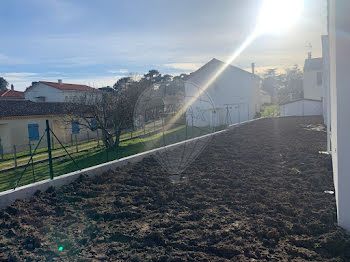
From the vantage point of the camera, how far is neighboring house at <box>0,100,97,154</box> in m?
17.1

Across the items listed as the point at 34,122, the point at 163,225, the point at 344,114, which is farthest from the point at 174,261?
the point at 34,122

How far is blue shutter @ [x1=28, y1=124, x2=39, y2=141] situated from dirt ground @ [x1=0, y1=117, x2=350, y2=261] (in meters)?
13.9

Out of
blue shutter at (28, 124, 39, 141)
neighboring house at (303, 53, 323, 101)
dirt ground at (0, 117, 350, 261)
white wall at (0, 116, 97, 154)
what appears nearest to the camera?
dirt ground at (0, 117, 350, 261)

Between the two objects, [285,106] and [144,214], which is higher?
[285,106]

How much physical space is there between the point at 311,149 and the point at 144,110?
931 cm

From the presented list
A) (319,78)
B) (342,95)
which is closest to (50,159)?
(342,95)

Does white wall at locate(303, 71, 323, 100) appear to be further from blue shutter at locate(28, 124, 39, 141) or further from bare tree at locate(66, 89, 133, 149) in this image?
blue shutter at locate(28, 124, 39, 141)

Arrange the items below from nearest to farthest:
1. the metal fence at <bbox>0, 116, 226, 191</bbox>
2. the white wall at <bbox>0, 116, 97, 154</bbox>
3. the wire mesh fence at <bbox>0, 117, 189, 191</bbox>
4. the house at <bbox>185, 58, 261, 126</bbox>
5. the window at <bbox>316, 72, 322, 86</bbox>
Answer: the metal fence at <bbox>0, 116, 226, 191</bbox>, the wire mesh fence at <bbox>0, 117, 189, 191</bbox>, the white wall at <bbox>0, 116, 97, 154</bbox>, the house at <bbox>185, 58, 261, 126</bbox>, the window at <bbox>316, 72, 322, 86</bbox>

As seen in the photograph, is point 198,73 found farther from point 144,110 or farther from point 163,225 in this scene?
point 163,225

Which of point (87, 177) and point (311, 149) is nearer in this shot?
point (87, 177)

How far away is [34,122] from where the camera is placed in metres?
18.9

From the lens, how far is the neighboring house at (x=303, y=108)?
27100 millimetres

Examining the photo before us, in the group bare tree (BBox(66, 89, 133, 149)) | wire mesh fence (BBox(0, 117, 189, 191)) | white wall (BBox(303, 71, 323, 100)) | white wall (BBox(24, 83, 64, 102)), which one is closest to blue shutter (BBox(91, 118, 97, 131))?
bare tree (BBox(66, 89, 133, 149))

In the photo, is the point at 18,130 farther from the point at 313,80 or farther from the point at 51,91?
the point at 313,80
